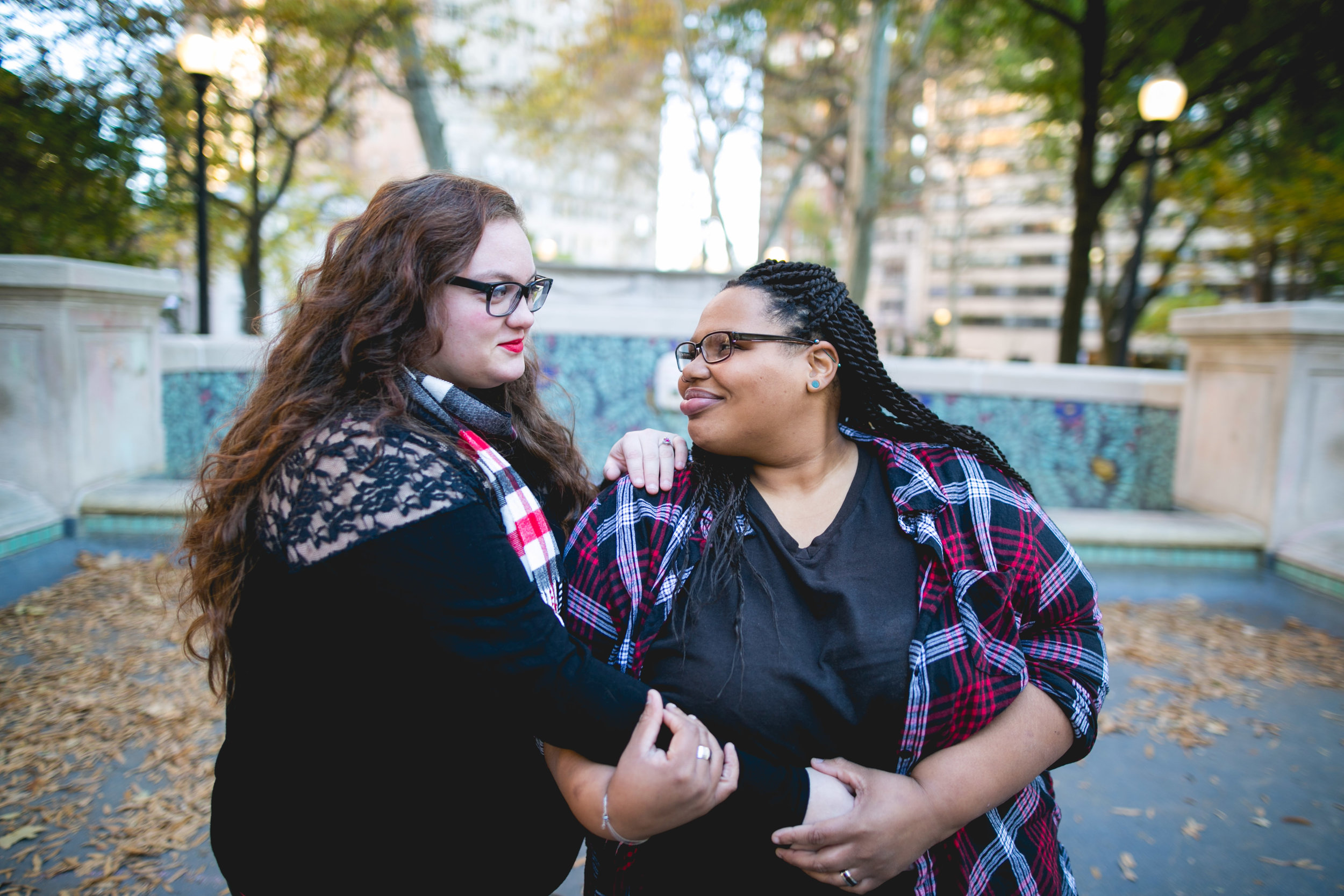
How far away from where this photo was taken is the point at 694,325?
8086 millimetres

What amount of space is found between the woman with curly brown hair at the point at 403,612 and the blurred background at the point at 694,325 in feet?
0.60

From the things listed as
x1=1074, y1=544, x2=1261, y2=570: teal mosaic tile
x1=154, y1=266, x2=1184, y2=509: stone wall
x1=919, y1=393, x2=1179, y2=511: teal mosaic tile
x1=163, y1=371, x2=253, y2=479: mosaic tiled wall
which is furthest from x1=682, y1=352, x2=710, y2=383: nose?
x1=163, y1=371, x2=253, y2=479: mosaic tiled wall

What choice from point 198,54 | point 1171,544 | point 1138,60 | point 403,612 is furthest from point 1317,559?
point 198,54

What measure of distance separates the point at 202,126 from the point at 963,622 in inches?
381

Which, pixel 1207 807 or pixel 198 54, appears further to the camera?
pixel 198 54

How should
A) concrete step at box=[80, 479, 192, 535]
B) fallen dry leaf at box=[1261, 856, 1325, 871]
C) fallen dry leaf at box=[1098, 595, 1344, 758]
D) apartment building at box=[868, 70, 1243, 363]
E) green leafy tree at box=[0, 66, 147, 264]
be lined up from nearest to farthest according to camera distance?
fallen dry leaf at box=[1261, 856, 1325, 871]
fallen dry leaf at box=[1098, 595, 1344, 758]
concrete step at box=[80, 479, 192, 535]
green leafy tree at box=[0, 66, 147, 264]
apartment building at box=[868, 70, 1243, 363]

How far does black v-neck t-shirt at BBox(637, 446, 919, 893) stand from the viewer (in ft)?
5.30

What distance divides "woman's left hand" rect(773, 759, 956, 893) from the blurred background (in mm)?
847

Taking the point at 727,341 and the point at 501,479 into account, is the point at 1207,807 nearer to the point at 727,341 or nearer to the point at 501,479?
the point at 727,341

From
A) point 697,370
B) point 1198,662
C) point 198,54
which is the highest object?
point 198,54

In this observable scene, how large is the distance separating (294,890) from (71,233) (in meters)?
10.2

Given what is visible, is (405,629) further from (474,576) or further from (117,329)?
(117,329)

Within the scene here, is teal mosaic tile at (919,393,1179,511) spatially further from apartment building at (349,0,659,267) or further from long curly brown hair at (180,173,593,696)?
long curly brown hair at (180,173,593,696)

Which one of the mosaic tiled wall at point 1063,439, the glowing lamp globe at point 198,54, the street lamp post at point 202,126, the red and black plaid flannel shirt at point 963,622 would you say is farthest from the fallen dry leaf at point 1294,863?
the glowing lamp globe at point 198,54
